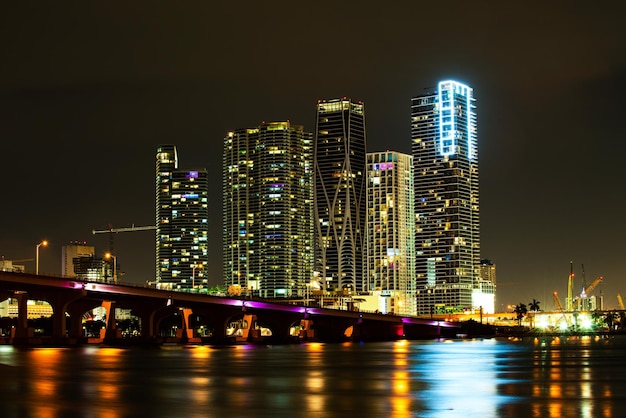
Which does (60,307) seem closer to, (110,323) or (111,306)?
(111,306)

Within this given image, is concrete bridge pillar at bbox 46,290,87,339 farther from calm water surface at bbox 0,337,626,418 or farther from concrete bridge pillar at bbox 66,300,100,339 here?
calm water surface at bbox 0,337,626,418

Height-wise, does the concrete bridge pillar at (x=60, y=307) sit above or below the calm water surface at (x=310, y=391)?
above

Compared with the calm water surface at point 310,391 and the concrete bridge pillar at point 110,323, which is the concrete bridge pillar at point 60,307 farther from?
the calm water surface at point 310,391

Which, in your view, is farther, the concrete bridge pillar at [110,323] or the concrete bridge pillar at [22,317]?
the concrete bridge pillar at [110,323]

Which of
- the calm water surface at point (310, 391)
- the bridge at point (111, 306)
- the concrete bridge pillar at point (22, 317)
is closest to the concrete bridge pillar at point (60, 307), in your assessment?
the bridge at point (111, 306)

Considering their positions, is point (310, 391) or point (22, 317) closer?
point (310, 391)

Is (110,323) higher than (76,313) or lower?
lower

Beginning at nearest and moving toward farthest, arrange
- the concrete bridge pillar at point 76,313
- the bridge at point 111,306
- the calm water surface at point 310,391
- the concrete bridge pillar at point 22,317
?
the calm water surface at point 310,391, the bridge at point 111,306, the concrete bridge pillar at point 22,317, the concrete bridge pillar at point 76,313

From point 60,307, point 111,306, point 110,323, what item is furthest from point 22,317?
point 110,323

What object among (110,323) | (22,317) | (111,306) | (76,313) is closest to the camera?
(22,317)

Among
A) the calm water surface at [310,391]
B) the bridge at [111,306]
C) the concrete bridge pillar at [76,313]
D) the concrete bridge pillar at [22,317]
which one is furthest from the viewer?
the concrete bridge pillar at [76,313]

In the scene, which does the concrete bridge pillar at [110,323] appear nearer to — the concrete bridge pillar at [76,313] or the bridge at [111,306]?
the bridge at [111,306]

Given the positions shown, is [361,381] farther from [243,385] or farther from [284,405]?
[284,405]

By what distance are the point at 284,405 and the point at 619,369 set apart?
39209 mm
